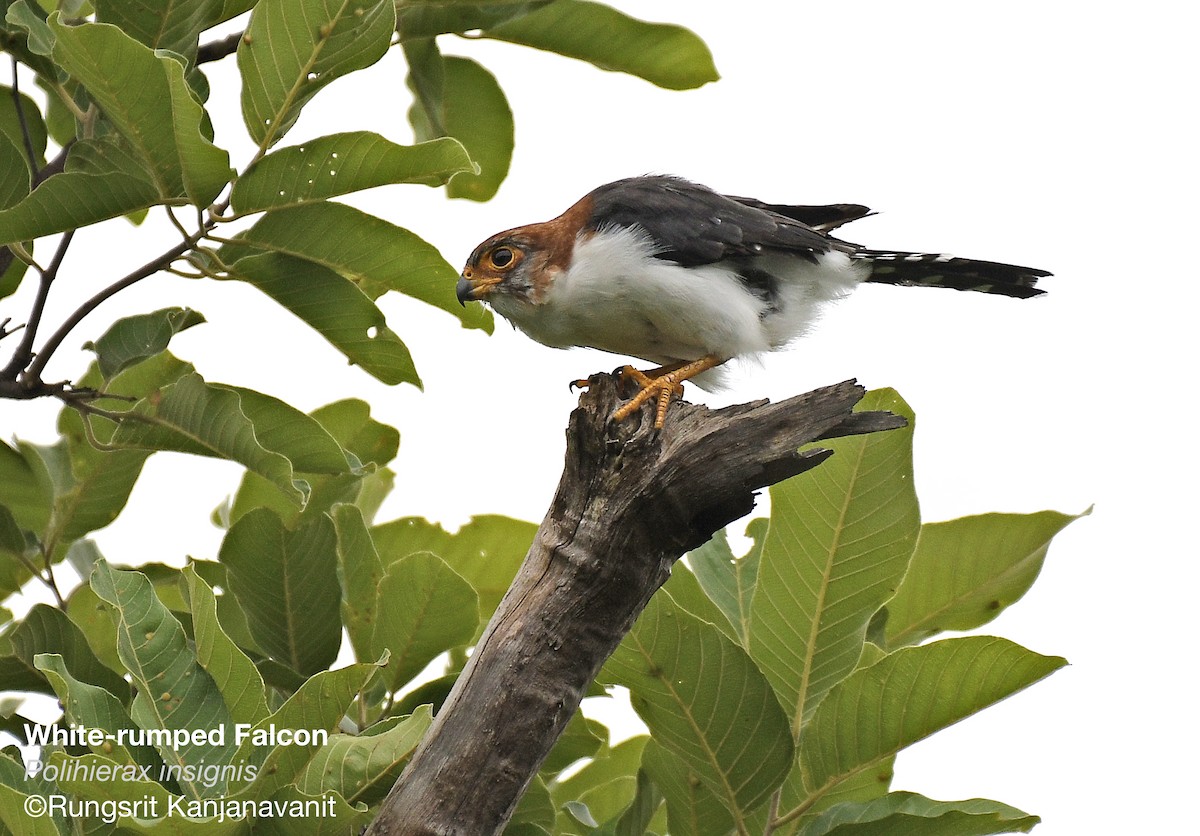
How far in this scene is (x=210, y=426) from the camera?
3.56m

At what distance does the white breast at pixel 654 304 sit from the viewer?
441 centimetres

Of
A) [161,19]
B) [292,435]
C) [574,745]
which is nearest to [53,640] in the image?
[292,435]

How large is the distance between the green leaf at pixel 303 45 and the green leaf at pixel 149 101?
20 centimetres

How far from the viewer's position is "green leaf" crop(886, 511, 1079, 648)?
392 cm

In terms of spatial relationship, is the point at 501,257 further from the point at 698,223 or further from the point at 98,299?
the point at 98,299

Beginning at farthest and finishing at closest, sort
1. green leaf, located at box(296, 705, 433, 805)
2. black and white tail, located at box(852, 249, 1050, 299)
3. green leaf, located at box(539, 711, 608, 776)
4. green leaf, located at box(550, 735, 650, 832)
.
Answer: black and white tail, located at box(852, 249, 1050, 299), green leaf, located at box(550, 735, 650, 832), green leaf, located at box(539, 711, 608, 776), green leaf, located at box(296, 705, 433, 805)

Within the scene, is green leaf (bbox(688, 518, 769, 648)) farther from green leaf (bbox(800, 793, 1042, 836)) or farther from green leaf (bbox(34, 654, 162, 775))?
green leaf (bbox(34, 654, 162, 775))

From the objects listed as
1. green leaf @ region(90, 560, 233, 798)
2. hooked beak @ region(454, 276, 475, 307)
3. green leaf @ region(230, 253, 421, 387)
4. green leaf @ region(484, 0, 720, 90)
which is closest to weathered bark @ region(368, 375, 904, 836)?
green leaf @ region(90, 560, 233, 798)

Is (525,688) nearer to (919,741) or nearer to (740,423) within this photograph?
(740,423)

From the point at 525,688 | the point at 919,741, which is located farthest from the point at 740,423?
the point at 919,741

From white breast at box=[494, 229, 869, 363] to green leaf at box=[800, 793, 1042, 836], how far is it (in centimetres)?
177

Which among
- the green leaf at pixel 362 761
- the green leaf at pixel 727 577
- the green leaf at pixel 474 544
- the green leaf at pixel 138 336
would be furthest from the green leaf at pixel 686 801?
the green leaf at pixel 138 336

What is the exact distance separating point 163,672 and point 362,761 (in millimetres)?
566

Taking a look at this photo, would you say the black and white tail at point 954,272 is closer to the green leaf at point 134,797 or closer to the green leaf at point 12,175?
the green leaf at point 12,175
